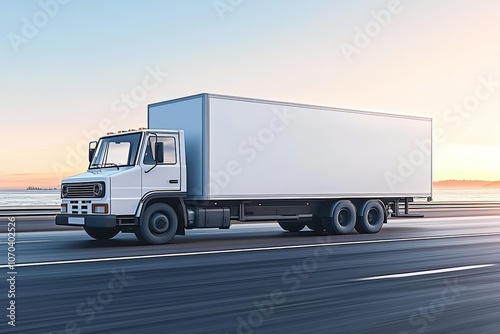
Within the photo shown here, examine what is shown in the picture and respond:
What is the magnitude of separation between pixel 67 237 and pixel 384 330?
47.1 feet

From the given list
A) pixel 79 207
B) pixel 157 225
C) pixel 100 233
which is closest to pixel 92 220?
pixel 79 207

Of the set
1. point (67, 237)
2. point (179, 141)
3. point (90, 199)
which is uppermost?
point (179, 141)

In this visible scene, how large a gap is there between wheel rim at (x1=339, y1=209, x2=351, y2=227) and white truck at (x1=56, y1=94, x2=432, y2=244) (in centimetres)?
4

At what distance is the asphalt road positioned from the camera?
6.96m

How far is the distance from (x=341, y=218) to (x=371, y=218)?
1292 millimetres

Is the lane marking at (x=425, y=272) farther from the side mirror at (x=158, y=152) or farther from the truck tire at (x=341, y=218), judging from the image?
the truck tire at (x=341, y=218)

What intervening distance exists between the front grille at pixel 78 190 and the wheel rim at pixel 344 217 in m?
7.92

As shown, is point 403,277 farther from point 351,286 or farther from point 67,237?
point 67,237

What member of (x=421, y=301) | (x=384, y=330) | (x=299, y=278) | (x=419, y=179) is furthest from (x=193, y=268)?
(x=419, y=179)

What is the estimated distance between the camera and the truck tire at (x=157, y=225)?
1617 cm

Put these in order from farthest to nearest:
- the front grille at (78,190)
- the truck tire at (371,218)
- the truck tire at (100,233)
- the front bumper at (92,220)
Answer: the truck tire at (371,218)
the truck tire at (100,233)
the front grille at (78,190)
the front bumper at (92,220)

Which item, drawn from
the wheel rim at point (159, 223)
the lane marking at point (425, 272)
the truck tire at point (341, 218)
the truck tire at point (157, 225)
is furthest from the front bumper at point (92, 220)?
the lane marking at point (425, 272)

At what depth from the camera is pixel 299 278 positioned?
1030 cm

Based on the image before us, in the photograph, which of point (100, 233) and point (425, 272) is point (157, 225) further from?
point (425, 272)
